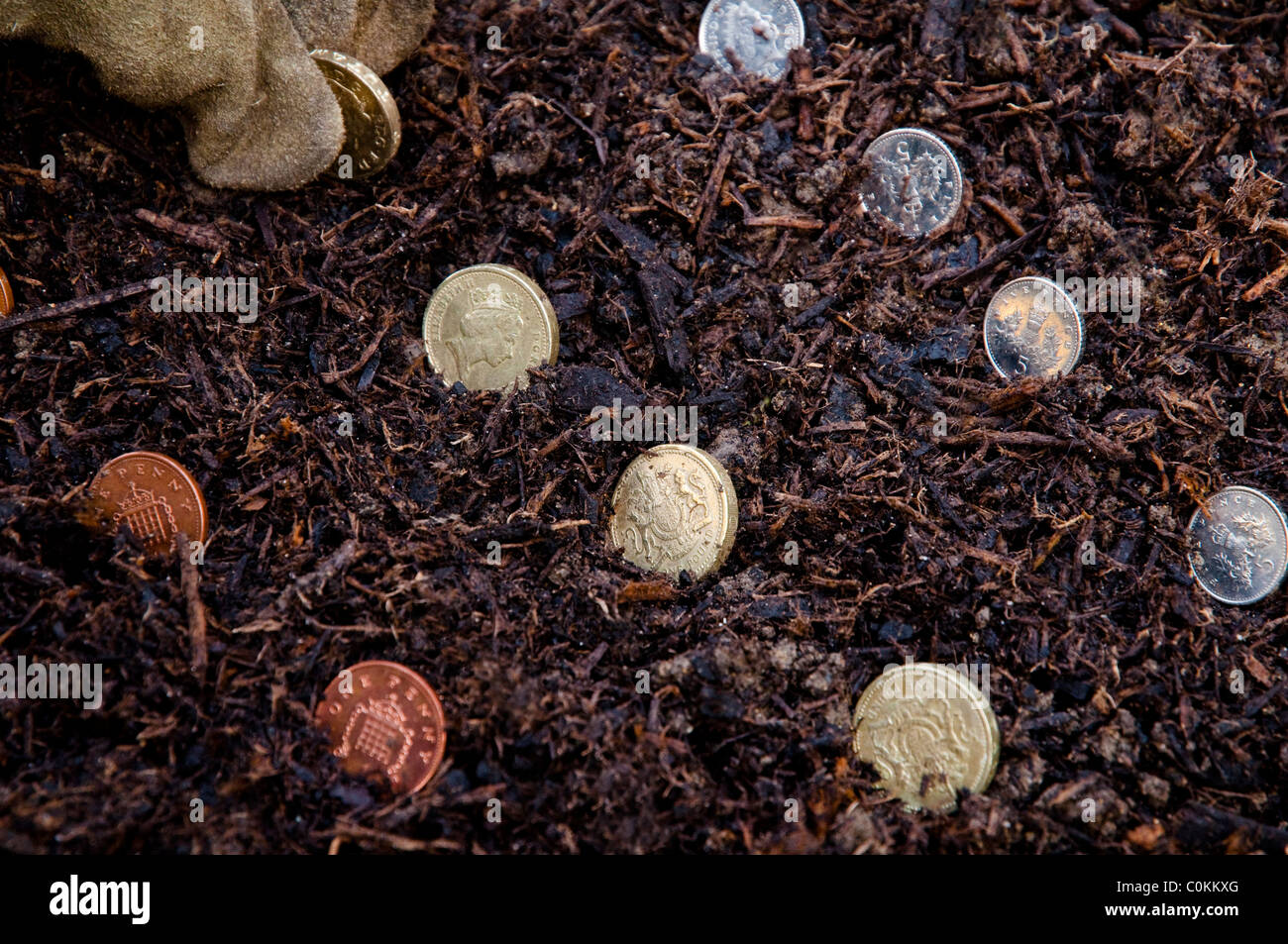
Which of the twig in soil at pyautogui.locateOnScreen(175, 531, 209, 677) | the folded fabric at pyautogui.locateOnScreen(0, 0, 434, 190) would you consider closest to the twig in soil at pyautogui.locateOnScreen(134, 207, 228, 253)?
the folded fabric at pyautogui.locateOnScreen(0, 0, 434, 190)

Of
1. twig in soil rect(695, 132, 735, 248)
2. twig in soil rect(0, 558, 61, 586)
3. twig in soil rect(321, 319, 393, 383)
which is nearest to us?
twig in soil rect(0, 558, 61, 586)

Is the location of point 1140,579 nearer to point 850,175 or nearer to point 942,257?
point 942,257

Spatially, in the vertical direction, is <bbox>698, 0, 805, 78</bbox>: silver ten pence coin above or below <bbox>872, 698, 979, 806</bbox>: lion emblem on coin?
above

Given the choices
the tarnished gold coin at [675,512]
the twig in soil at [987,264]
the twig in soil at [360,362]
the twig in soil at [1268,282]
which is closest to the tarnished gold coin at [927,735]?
the tarnished gold coin at [675,512]

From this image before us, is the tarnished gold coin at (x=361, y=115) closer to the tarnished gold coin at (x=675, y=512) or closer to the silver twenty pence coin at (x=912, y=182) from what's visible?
the tarnished gold coin at (x=675, y=512)

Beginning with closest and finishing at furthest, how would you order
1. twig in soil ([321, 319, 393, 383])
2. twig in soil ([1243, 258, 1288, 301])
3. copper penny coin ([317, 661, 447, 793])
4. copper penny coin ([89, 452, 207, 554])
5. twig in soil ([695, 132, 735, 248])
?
copper penny coin ([317, 661, 447, 793]), copper penny coin ([89, 452, 207, 554]), twig in soil ([321, 319, 393, 383]), twig in soil ([1243, 258, 1288, 301]), twig in soil ([695, 132, 735, 248])

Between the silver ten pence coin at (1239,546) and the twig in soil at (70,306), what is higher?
the twig in soil at (70,306)

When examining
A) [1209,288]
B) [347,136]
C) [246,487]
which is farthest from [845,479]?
[347,136]

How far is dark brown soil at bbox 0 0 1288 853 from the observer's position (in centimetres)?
282

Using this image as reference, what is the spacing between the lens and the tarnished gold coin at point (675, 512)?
3.39 metres

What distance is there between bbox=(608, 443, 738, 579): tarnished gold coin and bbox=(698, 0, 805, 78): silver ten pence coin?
2.03 meters

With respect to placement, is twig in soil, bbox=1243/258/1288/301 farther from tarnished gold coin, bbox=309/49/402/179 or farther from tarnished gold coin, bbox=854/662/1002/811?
tarnished gold coin, bbox=309/49/402/179

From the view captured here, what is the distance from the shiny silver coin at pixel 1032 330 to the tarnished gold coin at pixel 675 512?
1.35m

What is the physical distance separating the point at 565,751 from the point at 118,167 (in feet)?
10.2
